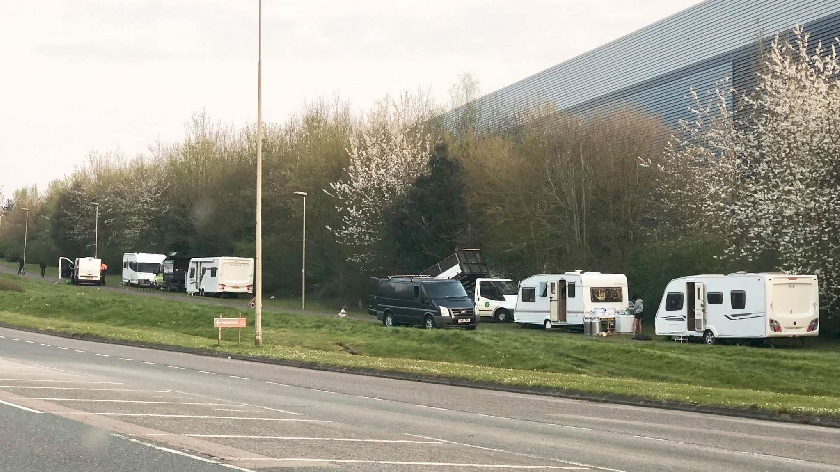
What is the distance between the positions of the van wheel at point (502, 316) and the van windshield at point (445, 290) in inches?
304

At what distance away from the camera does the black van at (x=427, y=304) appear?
41.7 metres

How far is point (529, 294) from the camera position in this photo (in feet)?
147

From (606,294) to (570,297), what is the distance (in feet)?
5.05

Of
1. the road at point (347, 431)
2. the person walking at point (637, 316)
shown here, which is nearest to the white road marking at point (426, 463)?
the road at point (347, 431)

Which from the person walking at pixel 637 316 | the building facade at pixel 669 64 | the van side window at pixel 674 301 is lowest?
the person walking at pixel 637 316

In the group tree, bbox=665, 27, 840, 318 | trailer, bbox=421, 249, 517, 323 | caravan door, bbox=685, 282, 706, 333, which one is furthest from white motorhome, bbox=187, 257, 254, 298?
caravan door, bbox=685, 282, 706, 333

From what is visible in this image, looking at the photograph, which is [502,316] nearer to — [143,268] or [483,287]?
[483,287]

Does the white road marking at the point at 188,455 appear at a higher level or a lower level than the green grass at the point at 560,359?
higher

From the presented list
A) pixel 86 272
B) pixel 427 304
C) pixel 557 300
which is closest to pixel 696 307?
pixel 557 300

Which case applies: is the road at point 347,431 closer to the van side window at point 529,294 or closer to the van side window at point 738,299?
the van side window at point 738,299

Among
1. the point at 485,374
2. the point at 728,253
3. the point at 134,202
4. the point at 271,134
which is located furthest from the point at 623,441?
the point at 134,202

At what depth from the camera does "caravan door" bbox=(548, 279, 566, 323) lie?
43406 mm

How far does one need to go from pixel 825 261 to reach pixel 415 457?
29076 mm

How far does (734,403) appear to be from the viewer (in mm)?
19281
